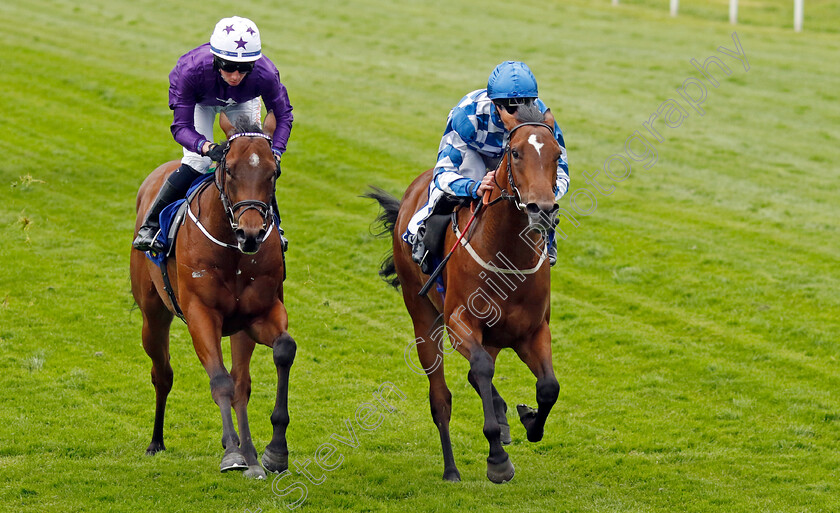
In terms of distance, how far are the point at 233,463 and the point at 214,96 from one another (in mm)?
2647

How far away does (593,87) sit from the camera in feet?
79.8

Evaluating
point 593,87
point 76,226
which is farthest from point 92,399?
point 593,87

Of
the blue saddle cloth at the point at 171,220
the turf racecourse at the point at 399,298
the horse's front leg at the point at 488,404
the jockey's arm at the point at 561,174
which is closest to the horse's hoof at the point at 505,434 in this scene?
the turf racecourse at the point at 399,298

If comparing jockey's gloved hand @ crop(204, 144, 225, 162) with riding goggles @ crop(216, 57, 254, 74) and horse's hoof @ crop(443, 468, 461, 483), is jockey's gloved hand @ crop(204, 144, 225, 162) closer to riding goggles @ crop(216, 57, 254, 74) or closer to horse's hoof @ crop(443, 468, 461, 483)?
riding goggles @ crop(216, 57, 254, 74)

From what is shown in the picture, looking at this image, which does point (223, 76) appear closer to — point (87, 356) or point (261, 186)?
point (261, 186)

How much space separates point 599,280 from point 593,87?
38.7 ft

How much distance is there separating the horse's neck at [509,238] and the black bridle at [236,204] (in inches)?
57.3

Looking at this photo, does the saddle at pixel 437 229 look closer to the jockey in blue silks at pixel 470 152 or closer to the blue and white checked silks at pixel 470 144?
the jockey in blue silks at pixel 470 152

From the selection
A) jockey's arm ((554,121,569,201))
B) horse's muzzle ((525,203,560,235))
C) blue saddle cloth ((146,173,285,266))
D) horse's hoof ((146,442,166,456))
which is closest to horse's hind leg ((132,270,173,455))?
horse's hoof ((146,442,166,456))

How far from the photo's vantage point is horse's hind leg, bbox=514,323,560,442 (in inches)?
263

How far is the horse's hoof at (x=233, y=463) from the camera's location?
686 cm

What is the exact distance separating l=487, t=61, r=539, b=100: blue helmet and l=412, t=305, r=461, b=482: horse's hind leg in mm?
2241

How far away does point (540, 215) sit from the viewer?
5906 millimetres

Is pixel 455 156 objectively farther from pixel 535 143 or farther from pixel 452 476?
pixel 452 476
